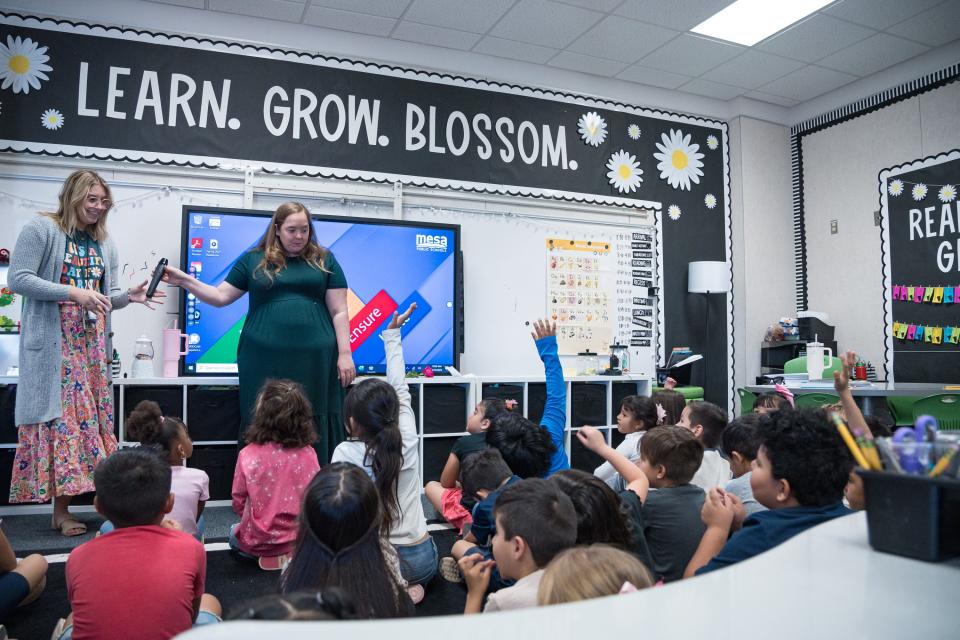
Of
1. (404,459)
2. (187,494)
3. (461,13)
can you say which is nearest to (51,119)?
(461,13)


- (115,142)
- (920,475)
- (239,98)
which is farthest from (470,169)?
(920,475)

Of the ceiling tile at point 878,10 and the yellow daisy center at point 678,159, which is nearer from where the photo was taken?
the ceiling tile at point 878,10

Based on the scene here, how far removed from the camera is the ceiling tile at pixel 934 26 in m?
4.15

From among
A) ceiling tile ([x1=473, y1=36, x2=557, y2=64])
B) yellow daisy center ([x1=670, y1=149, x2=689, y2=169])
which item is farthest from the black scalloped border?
ceiling tile ([x1=473, y1=36, x2=557, y2=64])

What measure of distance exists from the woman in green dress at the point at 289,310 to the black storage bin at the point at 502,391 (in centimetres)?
140

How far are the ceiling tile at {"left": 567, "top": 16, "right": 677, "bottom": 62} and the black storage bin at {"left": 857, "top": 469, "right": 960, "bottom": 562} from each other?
13.7 feet

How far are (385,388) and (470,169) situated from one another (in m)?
3.00

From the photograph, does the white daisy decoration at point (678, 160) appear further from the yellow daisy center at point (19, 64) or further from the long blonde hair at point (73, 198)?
the yellow daisy center at point (19, 64)

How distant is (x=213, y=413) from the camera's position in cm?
349

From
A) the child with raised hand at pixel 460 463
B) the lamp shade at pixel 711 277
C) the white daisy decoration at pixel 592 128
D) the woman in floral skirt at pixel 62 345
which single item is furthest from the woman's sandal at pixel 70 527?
the lamp shade at pixel 711 277

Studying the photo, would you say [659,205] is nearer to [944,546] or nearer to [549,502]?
[549,502]

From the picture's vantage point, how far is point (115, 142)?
3.88m

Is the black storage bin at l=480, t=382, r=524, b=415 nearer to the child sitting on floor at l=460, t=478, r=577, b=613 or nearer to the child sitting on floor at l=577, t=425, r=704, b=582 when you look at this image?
the child sitting on floor at l=577, t=425, r=704, b=582

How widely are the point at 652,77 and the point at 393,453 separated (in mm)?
4228
